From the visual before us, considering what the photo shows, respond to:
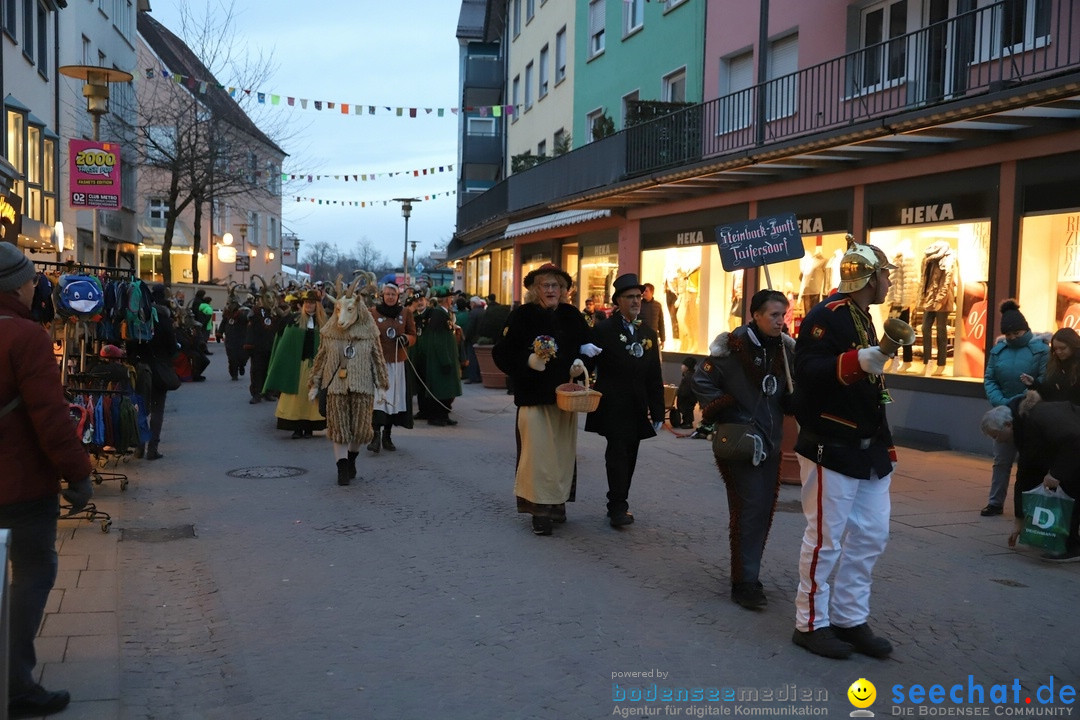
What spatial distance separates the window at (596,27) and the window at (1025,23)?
46.8ft

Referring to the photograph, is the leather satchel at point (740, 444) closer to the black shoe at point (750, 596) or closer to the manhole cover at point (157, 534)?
the black shoe at point (750, 596)

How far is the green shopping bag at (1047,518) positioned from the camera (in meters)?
6.88

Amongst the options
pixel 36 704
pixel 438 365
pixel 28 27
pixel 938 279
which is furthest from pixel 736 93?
pixel 28 27

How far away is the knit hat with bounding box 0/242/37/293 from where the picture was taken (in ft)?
13.7

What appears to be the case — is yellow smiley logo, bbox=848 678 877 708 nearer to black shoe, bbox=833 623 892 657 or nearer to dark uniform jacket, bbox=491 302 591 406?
black shoe, bbox=833 623 892 657

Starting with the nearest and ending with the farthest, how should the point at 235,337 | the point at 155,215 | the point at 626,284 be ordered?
the point at 626,284 → the point at 235,337 → the point at 155,215

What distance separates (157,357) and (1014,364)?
8.28m

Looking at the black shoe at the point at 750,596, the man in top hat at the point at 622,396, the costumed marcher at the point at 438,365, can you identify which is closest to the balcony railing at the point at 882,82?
the costumed marcher at the point at 438,365

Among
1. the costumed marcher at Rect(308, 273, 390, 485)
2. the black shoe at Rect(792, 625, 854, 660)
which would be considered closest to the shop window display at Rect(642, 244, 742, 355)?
the costumed marcher at Rect(308, 273, 390, 485)

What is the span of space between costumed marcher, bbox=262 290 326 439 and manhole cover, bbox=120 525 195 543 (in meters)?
5.06

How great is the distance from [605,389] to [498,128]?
1657 inches

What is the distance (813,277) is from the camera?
16.0 m

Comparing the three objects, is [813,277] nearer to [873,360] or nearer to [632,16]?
[632,16]

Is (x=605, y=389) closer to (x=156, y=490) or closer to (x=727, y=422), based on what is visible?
(x=727, y=422)
